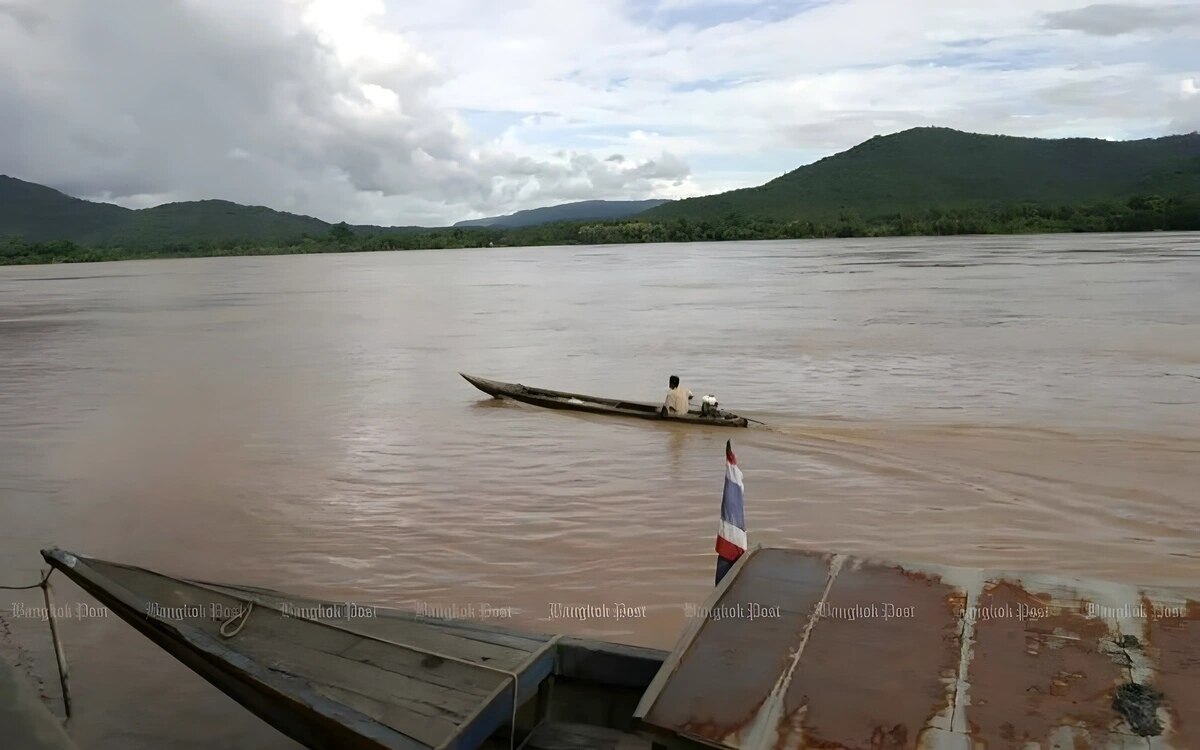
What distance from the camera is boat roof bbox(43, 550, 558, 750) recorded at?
395cm

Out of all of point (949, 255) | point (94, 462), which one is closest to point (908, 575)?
point (94, 462)

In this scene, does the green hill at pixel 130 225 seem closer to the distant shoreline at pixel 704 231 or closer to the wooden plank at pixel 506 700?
the distant shoreline at pixel 704 231

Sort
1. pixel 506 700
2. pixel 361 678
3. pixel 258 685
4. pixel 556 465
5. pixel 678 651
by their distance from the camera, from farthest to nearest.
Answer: pixel 556 465, pixel 361 678, pixel 258 685, pixel 506 700, pixel 678 651

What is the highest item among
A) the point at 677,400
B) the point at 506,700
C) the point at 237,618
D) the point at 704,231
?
the point at 704,231

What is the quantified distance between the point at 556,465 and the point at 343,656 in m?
7.20

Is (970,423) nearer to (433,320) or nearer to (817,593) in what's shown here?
(817,593)

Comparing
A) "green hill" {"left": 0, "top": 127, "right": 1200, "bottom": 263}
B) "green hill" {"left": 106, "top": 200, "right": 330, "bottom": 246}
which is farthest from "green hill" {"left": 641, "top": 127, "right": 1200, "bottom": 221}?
"green hill" {"left": 106, "top": 200, "right": 330, "bottom": 246}

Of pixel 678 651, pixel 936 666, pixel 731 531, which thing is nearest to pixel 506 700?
pixel 678 651

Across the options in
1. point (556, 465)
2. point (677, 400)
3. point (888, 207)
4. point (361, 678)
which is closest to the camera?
point (361, 678)

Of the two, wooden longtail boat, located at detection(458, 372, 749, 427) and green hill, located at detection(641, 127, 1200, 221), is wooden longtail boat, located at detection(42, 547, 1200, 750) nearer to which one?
wooden longtail boat, located at detection(458, 372, 749, 427)

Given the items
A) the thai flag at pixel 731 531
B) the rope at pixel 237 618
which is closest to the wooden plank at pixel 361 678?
the rope at pixel 237 618

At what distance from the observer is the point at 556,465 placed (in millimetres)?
11727

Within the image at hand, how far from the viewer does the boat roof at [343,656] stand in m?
3.95

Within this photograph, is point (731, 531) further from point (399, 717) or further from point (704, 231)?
point (704, 231)
